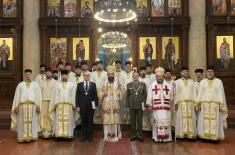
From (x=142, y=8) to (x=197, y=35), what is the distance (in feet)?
8.45

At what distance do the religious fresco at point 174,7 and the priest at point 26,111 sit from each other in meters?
7.84

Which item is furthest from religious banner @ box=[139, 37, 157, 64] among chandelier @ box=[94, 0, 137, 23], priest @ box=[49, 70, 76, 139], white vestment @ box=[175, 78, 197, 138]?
priest @ box=[49, 70, 76, 139]

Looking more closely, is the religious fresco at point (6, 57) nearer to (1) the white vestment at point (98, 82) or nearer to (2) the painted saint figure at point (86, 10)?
(2) the painted saint figure at point (86, 10)

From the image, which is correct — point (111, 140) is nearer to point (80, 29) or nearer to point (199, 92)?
point (199, 92)

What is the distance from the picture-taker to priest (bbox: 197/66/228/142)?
10344 millimetres

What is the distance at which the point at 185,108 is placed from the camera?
10.7 meters

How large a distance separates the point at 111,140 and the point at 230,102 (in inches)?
281

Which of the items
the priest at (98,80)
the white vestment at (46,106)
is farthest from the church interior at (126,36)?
the white vestment at (46,106)

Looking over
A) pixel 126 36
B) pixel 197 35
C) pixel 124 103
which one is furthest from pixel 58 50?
pixel 124 103

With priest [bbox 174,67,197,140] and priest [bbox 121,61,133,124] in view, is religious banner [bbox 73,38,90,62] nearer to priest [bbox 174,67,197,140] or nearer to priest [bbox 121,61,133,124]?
priest [bbox 121,61,133,124]

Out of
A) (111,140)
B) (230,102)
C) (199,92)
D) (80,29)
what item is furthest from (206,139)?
(80,29)

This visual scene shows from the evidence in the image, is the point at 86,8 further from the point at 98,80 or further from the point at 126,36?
the point at 98,80

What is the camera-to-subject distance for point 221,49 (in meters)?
16.0

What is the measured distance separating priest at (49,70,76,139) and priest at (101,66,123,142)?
35.9 inches
